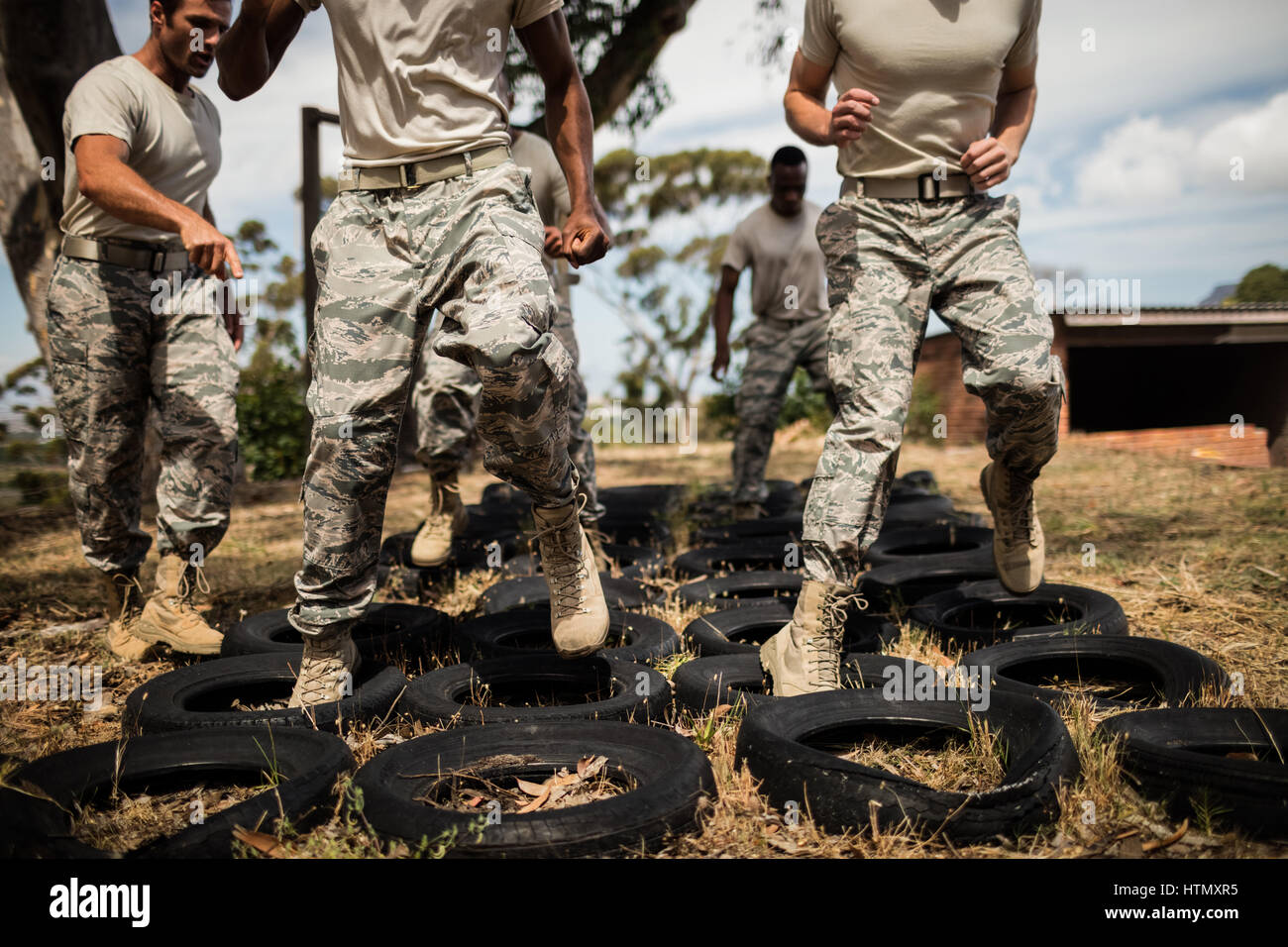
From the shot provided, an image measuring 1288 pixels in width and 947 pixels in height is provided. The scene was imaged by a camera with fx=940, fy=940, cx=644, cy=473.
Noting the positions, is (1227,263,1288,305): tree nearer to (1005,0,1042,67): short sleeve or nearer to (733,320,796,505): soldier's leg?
(733,320,796,505): soldier's leg

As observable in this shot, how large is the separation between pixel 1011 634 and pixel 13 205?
25.8 feet

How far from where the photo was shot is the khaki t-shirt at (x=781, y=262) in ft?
21.5

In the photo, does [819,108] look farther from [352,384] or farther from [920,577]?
[920,577]

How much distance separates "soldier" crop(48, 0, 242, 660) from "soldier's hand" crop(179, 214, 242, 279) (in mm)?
863

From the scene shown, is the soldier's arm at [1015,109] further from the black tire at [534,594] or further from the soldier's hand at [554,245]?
the black tire at [534,594]

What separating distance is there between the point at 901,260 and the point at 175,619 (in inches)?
114

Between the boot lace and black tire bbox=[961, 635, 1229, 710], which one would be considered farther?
the boot lace

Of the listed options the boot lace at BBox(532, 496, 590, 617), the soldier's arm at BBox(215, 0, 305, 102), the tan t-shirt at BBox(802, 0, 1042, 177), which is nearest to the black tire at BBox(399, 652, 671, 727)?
the boot lace at BBox(532, 496, 590, 617)

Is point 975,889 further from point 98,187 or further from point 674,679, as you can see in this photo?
point 98,187

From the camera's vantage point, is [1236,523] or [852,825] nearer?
[852,825]

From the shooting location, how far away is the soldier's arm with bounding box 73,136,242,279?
8.89ft

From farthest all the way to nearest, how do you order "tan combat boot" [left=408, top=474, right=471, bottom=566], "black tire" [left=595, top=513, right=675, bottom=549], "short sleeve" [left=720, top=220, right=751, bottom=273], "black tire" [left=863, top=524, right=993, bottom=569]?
1. "short sleeve" [left=720, top=220, right=751, bottom=273]
2. "black tire" [left=595, top=513, right=675, bottom=549]
3. "black tire" [left=863, top=524, right=993, bottom=569]
4. "tan combat boot" [left=408, top=474, right=471, bottom=566]

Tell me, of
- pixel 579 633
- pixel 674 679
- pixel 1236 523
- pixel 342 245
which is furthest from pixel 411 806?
pixel 1236 523

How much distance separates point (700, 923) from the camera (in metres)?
1.60
